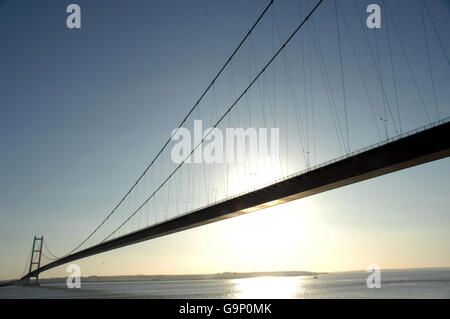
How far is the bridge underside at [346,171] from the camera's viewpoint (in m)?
20.4

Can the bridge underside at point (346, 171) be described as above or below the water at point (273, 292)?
above

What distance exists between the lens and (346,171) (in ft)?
79.0

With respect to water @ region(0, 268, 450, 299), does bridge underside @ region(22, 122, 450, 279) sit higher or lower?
higher

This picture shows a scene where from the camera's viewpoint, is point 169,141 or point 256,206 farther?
point 169,141

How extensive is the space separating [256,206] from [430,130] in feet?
48.6

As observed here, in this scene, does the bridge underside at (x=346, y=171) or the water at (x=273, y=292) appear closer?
the bridge underside at (x=346, y=171)

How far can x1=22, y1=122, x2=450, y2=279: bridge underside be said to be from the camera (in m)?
20.4
